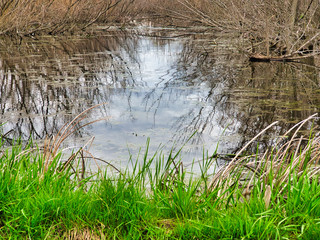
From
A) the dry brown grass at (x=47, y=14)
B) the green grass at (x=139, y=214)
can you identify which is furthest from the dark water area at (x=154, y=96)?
the dry brown grass at (x=47, y=14)

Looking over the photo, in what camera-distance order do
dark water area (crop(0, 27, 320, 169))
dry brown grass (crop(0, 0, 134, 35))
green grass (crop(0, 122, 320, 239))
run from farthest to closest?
dry brown grass (crop(0, 0, 134, 35)) < dark water area (crop(0, 27, 320, 169)) < green grass (crop(0, 122, 320, 239))

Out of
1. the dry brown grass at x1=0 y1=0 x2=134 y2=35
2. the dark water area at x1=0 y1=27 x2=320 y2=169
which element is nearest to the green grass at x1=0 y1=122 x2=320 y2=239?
the dark water area at x1=0 y1=27 x2=320 y2=169

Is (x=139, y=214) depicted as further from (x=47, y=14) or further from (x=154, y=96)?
(x=47, y=14)

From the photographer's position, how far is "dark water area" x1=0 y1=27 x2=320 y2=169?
4660 mm

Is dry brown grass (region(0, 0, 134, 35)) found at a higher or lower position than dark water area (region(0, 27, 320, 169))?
higher

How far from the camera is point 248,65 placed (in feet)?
30.4

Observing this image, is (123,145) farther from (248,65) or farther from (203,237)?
(248,65)

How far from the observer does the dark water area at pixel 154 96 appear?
4.66 metres

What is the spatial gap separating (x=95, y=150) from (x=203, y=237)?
88.1 inches

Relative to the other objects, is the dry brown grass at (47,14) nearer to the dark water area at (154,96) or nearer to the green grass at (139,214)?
the dark water area at (154,96)

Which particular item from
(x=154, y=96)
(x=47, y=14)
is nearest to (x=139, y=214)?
(x=154, y=96)

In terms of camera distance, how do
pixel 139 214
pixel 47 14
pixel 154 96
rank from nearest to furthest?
pixel 139 214
pixel 154 96
pixel 47 14

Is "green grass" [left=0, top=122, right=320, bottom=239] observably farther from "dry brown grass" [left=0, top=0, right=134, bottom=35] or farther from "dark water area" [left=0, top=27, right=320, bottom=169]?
"dry brown grass" [left=0, top=0, right=134, bottom=35]

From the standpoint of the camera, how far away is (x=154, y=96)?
21.8ft
